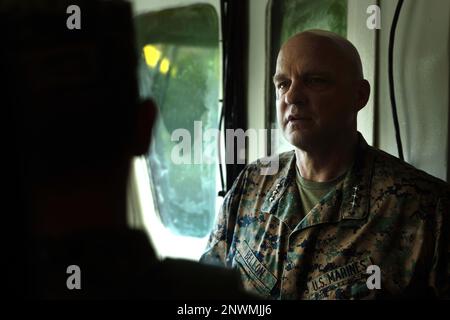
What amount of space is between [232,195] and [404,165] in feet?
1.89

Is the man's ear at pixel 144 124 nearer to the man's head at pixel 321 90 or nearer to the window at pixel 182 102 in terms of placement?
the window at pixel 182 102

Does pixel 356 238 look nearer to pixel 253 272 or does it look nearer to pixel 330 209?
pixel 330 209

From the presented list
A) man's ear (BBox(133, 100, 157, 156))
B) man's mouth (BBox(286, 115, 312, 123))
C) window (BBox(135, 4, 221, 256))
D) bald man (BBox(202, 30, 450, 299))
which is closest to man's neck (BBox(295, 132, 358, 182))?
bald man (BBox(202, 30, 450, 299))

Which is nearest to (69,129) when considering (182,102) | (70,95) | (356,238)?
(70,95)

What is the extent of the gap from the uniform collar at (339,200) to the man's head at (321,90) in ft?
0.33

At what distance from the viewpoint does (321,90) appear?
1.41 m

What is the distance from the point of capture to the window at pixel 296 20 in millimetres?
1507

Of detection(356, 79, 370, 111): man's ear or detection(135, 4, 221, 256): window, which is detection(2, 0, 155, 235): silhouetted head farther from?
detection(356, 79, 370, 111): man's ear

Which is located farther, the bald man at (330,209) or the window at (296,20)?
the window at (296,20)

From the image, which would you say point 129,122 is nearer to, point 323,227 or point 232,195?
point 323,227

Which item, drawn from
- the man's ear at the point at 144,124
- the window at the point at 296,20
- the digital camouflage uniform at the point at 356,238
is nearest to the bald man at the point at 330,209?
the digital camouflage uniform at the point at 356,238

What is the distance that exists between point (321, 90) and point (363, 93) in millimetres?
135

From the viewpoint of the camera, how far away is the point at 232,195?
159cm

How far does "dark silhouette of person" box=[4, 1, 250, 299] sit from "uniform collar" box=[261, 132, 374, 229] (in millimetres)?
997
